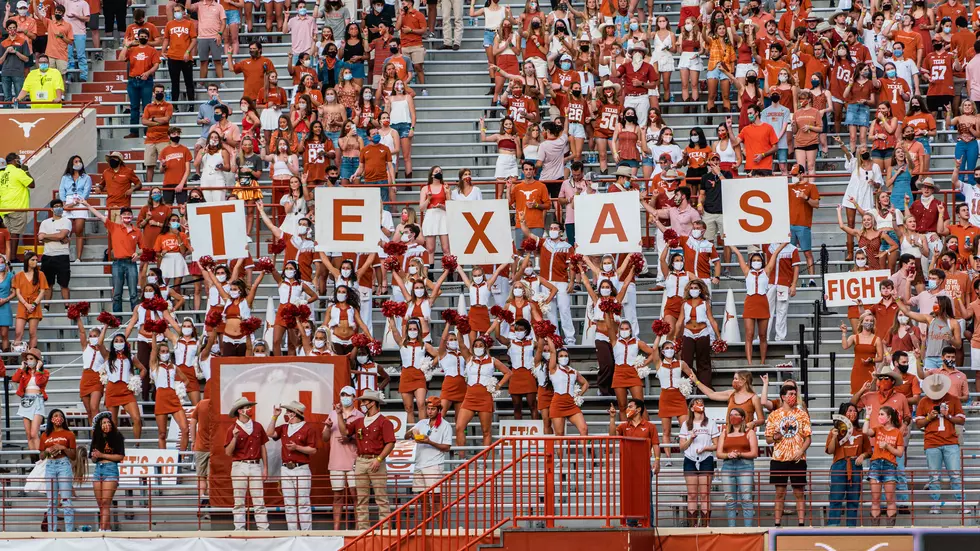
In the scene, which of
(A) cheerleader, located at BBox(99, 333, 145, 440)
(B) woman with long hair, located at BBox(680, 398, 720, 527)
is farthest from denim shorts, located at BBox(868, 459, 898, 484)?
(A) cheerleader, located at BBox(99, 333, 145, 440)

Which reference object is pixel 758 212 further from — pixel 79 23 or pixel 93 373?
pixel 79 23

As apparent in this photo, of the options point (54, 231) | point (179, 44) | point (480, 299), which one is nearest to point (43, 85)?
point (179, 44)

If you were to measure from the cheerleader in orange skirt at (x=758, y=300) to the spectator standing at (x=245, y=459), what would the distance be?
7256 mm

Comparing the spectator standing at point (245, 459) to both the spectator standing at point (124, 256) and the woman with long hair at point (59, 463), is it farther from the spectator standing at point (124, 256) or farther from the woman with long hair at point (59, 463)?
the spectator standing at point (124, 256)

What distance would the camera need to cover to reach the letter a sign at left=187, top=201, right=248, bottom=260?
29969 mm

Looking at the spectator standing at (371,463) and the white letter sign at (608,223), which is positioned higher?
the white letter sign at (608,223)

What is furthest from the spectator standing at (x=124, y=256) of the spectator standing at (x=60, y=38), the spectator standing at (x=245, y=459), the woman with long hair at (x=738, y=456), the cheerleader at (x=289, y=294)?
the woman with long hair at (x=738, y=456)

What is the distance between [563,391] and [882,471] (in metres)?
4.59

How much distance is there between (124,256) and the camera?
3172 centimetres

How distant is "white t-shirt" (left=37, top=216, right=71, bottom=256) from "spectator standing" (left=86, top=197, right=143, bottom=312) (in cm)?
88

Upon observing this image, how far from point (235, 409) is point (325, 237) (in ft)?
15.1

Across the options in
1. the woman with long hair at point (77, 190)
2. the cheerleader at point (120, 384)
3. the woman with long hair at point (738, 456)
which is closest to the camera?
the woman with long hair at point (738, 456)

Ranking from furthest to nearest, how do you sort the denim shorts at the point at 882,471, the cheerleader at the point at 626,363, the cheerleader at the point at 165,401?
the cheerleader at the point at 165,401 → the cheerleader at the point at 626,363 → the denim shorts at the point at 882,471

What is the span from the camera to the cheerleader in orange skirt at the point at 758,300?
29281mm
